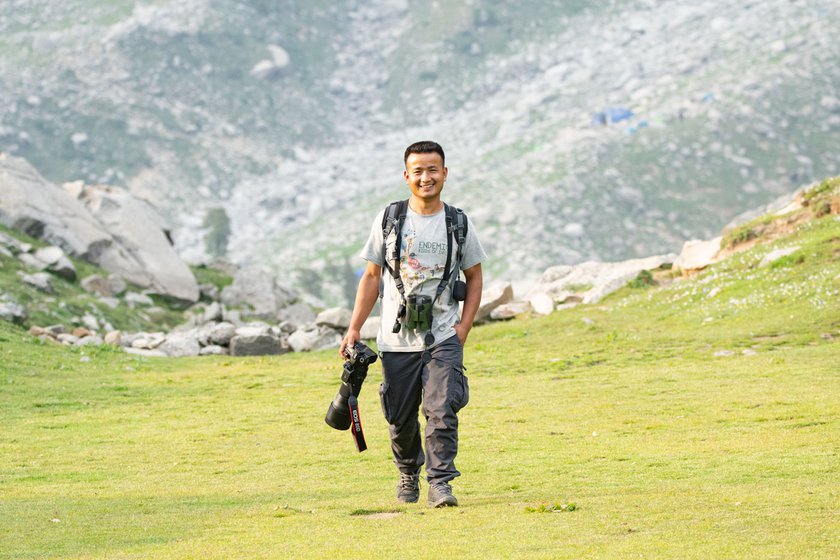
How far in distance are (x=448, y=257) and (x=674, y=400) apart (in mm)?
8798

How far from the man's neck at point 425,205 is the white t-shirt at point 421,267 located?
1.7 inches

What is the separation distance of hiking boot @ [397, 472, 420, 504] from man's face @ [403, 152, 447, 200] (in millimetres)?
2577

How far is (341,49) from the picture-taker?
199625mm

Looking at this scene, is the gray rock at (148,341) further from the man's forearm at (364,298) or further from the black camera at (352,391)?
the man's forearm at (364,298)

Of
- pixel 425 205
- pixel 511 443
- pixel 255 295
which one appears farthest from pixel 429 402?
pixel 255 295

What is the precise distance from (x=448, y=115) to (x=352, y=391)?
531 feet

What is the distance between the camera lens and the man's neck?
10781 millimetres

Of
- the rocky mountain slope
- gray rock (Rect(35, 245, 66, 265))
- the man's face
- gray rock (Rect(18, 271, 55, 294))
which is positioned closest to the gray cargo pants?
the man's face

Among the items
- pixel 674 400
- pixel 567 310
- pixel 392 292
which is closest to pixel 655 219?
pixel 567 310

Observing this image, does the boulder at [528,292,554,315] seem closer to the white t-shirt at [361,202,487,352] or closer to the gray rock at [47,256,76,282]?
the gray rock at [47,256,76,282]

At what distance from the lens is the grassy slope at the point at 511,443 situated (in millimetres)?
8930

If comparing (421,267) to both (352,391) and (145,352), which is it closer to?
(352,391)

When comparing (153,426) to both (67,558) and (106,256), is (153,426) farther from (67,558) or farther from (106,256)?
(106,256)

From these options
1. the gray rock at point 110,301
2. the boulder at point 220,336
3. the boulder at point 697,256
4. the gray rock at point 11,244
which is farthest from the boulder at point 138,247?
the boulder at point 697,256
